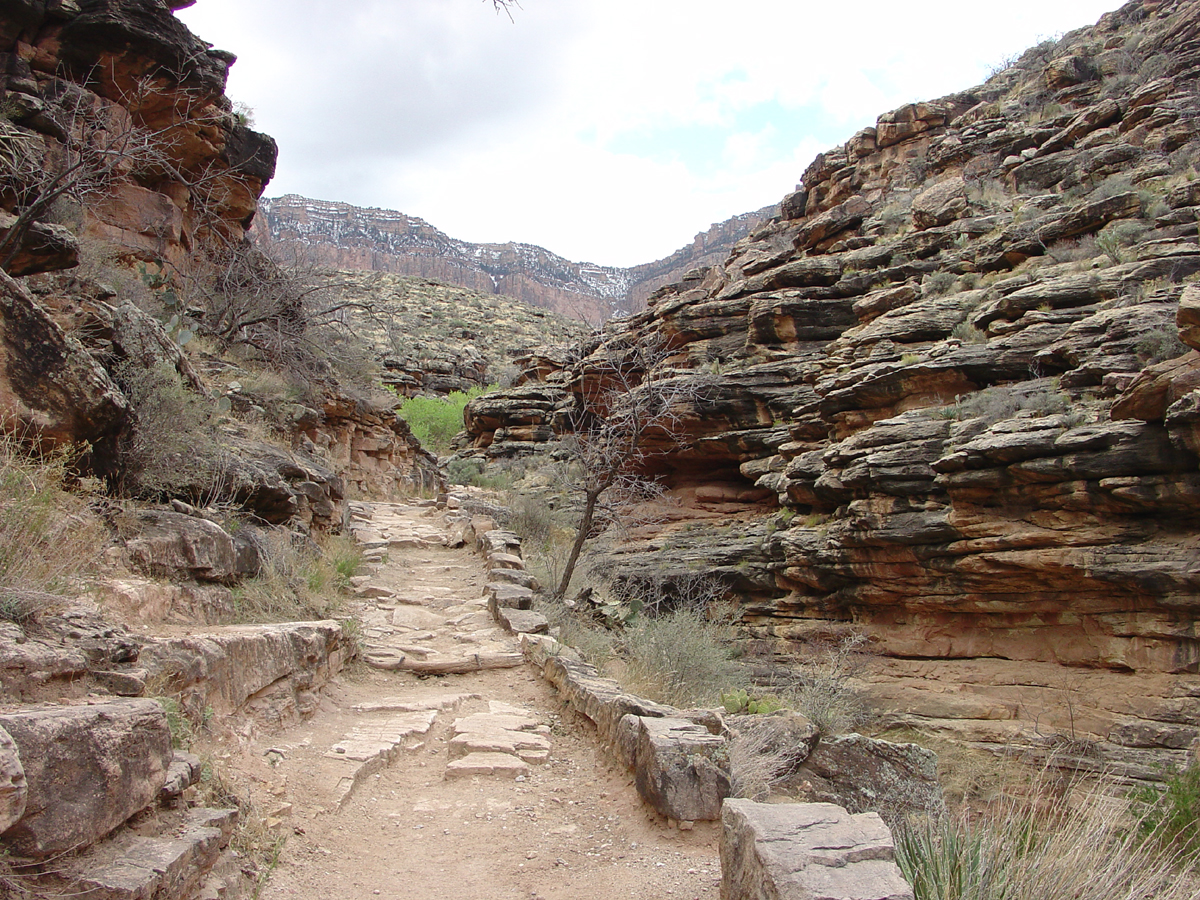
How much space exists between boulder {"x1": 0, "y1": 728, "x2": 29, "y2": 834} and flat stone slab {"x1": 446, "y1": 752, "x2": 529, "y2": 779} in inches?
117

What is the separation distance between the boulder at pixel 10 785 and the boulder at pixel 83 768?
7.0 inches

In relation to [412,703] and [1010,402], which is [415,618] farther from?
[1010,402]

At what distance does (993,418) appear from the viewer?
12.0m

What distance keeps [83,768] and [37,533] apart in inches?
65.5

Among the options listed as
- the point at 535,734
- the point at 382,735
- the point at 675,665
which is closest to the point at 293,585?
the point at 382,735

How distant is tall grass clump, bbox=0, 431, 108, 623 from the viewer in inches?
111

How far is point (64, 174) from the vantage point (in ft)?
18.3

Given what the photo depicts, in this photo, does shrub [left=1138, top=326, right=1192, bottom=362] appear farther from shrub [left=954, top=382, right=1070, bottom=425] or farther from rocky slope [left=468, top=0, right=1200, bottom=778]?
shrub [left=954, top=382, right=1070, bottom=425]

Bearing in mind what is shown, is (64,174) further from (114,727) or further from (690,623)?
(690,623)

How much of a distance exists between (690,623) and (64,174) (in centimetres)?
942

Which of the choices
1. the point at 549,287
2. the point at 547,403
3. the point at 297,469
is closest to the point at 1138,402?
the point at 297,469

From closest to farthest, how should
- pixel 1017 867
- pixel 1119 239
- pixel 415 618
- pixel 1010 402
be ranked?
pixel 1017 867
pixel 415 618
pixel 1010 402
pixel 1119 239

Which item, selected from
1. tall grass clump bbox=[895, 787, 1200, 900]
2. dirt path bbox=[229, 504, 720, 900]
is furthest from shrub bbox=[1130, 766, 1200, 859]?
dirt path bbox=[229, 504, 720, 900]

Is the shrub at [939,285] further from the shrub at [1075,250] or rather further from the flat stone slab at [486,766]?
the flat stone slab at [486,766]
